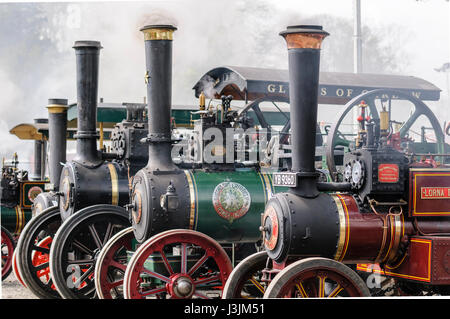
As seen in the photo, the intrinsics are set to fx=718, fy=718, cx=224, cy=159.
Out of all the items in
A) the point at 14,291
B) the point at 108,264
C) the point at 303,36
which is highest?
the point at 303,36

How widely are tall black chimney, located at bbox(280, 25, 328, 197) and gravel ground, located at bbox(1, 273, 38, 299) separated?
3549 mm

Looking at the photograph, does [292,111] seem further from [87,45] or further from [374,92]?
[87,45]

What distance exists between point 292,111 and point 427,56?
9.35 ft

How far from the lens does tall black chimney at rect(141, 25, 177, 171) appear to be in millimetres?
5449

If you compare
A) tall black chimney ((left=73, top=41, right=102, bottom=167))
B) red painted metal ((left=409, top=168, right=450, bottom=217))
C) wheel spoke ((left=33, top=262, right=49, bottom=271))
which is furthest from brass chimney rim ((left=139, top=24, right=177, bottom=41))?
wheel spoke ((left=33, top=262, right=49, bottom=271))

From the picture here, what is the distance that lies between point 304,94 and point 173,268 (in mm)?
1679

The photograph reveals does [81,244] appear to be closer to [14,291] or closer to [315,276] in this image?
[14,291]

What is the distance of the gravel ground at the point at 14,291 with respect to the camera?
7039 mm

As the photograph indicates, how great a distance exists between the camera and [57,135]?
7.80 meters

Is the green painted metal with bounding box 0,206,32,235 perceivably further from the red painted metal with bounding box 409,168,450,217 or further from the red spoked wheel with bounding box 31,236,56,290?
the red painted metal with bounding box 409,168,450,217

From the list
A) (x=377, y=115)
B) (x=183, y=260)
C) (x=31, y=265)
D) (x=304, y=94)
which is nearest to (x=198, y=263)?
(x=183, y=260)

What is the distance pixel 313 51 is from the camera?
415 centimetres

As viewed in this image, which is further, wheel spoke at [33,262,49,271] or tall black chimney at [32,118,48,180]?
tall black chimney at [32,118,48,180]
